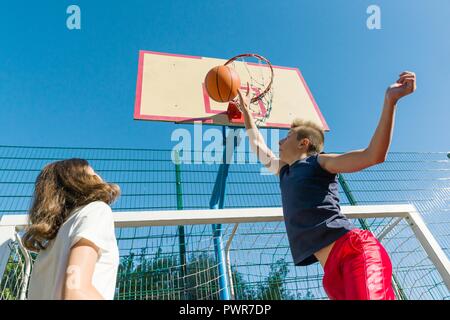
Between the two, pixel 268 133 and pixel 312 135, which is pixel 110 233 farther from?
pixel 268 133

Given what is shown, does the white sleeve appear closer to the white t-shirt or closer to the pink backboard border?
the white t-shirt

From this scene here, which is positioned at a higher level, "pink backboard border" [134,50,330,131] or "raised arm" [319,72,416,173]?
"pink backboard border" [134,50,330,131]

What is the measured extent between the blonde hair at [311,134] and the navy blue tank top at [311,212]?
25cm

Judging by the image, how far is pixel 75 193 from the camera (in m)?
1.08

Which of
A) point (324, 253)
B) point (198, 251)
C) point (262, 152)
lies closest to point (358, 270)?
point (324, 253)

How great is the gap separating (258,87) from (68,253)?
10.9 feet

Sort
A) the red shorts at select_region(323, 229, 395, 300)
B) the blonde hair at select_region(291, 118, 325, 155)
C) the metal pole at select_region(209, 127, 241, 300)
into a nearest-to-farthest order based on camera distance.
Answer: the red shorts at select_region(323, 229, 395, 300) < the blonde hair at select_region(291, 118, 325, 155) < the metal pole at select_region(209, 127, 241, 300)

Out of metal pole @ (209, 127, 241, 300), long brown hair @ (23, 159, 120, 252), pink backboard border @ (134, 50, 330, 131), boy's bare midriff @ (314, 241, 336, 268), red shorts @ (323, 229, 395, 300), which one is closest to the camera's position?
long brown hair @ (23, 159, 120, 252)

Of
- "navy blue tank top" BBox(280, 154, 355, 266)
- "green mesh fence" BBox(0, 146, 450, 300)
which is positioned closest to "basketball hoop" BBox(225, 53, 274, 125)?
"green mesh fence" BBox(0, 146, 450, 300)

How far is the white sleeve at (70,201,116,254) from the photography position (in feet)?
2.64

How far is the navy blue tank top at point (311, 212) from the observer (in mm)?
1342

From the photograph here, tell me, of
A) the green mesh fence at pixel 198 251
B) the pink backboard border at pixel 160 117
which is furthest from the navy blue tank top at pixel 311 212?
the pink backboard border at pixel 160 117

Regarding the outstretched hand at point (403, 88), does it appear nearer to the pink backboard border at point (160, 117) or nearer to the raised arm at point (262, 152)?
the raised arm at point (262, 152)
